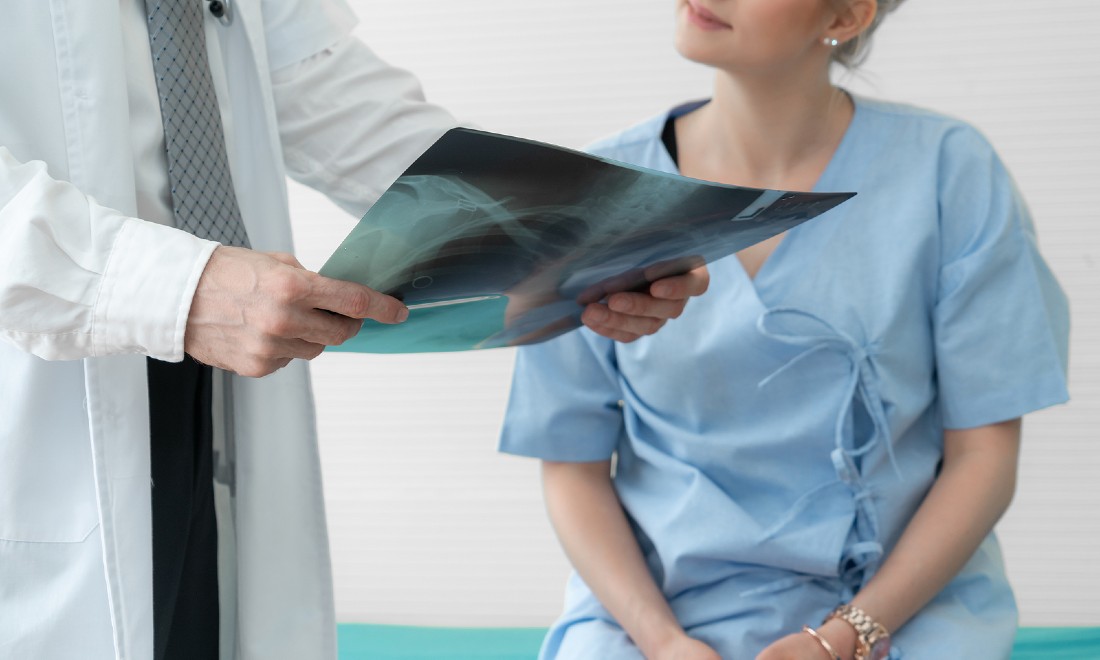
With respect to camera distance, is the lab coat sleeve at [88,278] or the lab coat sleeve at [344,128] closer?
the lab coat sleeve at [88,278]

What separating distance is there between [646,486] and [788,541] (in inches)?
7.3

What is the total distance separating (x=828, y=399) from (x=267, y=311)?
0.67 meters

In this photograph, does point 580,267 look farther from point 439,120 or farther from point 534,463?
point 534,463

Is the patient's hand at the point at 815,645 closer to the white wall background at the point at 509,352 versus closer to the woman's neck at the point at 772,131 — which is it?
the woman's neck at the point at 772,131

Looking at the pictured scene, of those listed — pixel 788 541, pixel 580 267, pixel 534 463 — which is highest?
pixel 580 267

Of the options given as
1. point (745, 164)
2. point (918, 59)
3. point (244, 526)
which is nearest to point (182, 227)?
point (244, 526)

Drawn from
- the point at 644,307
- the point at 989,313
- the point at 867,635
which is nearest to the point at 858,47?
the point at 989,313

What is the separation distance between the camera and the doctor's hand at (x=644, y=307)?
40.4 inches

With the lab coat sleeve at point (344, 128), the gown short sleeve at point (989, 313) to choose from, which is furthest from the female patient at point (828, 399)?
the lab coat sleeve at point (344, 128)

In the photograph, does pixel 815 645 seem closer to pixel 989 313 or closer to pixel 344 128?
pixel 989 313

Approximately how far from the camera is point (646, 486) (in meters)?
1.28

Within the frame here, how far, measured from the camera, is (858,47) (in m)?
1.35

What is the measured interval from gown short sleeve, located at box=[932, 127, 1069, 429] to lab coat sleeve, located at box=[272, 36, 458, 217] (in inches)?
22.6

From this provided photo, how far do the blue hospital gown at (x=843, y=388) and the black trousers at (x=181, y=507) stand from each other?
1.31 ft
